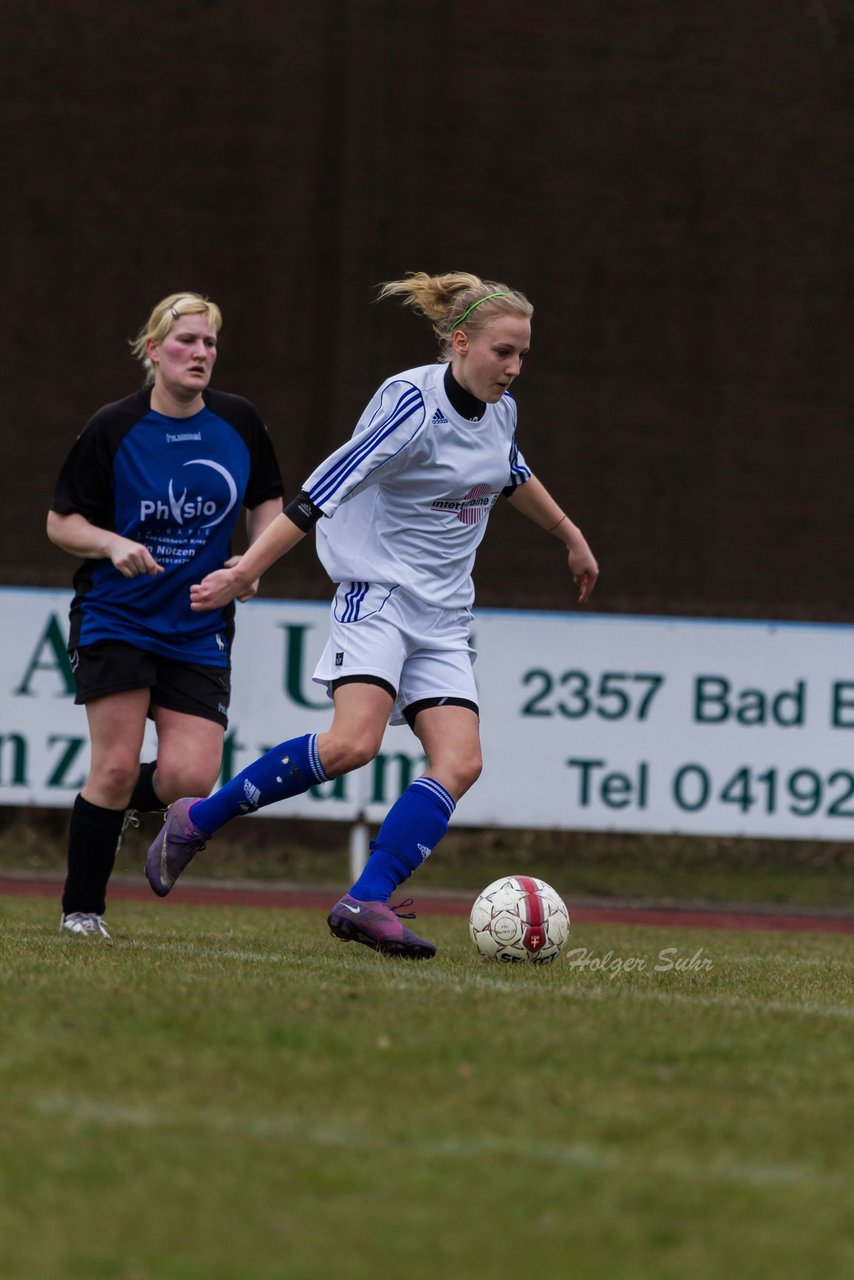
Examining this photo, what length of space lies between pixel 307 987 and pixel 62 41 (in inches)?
369

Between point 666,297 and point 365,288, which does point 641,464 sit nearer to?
point 666,297

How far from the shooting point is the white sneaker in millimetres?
6174

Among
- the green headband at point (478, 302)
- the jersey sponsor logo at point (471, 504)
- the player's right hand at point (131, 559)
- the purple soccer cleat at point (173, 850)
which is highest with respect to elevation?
the green headband at point (478, 302)

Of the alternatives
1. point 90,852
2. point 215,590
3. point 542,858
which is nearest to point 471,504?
point 215,590

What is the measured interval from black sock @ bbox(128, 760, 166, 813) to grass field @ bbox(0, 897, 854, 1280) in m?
1.15

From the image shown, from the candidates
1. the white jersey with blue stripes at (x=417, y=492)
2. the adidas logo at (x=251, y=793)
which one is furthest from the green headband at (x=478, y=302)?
the adidas logo at (x=251, y=793)

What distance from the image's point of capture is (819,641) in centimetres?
1009

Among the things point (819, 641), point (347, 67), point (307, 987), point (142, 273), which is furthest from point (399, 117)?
point (307, 987)

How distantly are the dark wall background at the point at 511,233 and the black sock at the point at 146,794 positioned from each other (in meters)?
6.03

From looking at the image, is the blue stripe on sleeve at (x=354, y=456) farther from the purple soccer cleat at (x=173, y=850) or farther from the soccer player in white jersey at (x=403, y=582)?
the purple soccer cleat at (x=173, y=850)

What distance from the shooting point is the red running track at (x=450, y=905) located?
960cm

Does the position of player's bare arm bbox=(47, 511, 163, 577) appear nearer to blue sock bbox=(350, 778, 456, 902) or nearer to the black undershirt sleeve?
the black undershirt sleeve

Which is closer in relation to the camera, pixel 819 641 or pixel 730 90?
pixel 819 641

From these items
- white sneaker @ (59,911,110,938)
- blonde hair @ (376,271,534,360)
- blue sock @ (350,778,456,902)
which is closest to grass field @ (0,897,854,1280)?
blue sock @ (350,778,456,902)
